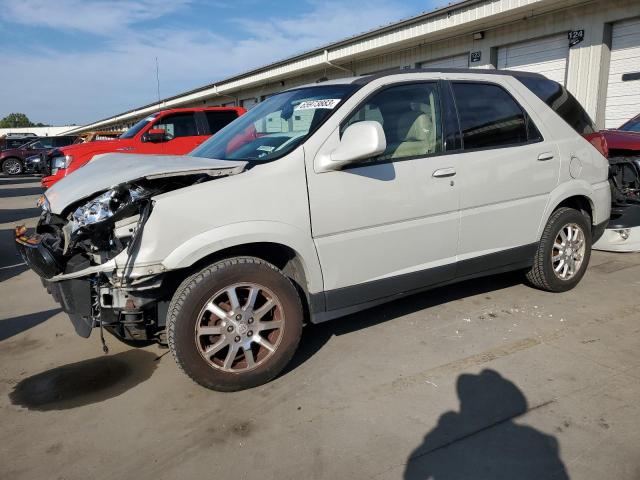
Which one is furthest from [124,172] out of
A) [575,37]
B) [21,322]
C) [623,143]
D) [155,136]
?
[575,37]

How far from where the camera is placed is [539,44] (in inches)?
A: 429

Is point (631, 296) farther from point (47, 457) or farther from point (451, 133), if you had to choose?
point (47, 457)

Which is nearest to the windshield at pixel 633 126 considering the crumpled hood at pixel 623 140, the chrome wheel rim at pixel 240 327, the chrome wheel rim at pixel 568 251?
the crumpled hood at pixel 623 140

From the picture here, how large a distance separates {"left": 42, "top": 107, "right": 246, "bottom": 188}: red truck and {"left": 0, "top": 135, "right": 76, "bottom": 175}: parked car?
52.4ft

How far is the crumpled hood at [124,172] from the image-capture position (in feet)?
9.73

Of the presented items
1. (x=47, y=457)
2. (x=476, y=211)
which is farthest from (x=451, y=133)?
(x=47, y=457)

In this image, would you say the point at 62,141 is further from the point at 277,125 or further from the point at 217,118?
the point at 277,125

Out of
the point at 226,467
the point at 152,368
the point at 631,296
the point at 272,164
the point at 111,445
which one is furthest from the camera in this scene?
the point at 631,296

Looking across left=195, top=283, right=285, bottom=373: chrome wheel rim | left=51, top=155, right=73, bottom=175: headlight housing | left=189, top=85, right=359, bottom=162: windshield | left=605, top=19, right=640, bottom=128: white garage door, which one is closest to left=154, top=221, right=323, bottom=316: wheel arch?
left=195, top=283, right=285, bottom=373: chrome wheel rim

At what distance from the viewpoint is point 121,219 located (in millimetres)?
2871

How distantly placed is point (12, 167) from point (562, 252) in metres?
26.8

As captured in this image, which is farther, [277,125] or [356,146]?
[277,125]

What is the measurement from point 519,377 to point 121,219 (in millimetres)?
2630

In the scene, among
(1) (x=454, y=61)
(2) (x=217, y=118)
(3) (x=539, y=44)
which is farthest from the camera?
(1) (x=454, y=61)
